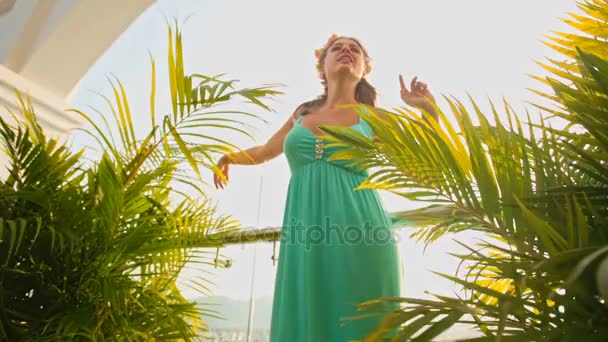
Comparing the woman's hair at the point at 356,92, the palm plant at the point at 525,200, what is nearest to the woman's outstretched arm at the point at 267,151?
the woman's hair at the point at 356,92

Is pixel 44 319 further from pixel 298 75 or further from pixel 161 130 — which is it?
pixel 298 75

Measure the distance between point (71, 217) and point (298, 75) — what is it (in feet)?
4.29

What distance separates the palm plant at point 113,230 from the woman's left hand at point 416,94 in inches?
13.4

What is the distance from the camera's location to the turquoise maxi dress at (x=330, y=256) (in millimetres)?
1145

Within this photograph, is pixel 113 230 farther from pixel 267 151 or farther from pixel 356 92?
pixel 356 92

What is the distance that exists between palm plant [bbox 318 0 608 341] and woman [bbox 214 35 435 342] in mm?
210

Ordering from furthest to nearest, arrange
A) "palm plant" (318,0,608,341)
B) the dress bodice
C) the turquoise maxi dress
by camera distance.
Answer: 1. the dress bodice
2. the turquoise maxi dress
3. "palm plant" (318,0,608,341)

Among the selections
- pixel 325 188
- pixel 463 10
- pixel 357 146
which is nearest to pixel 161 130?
pixel 325 188

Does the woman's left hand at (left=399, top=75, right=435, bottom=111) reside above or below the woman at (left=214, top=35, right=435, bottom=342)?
above
